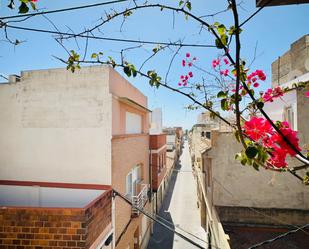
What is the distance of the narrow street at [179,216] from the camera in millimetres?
12758

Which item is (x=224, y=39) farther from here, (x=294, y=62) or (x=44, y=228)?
(x=294, y=62)

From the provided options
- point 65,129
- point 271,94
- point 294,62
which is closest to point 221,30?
point 271,94

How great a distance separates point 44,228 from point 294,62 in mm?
19134

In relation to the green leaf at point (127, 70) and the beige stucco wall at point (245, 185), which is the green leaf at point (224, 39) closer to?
the green leaf at point (127, 70)

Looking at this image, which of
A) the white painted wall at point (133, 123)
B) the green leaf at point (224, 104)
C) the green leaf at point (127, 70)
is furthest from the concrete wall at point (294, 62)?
the green leaf at point (127, 70)

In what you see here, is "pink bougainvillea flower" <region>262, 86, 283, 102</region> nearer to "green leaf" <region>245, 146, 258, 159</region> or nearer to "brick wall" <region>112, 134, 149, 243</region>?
"green leaf" <region>245, 146, 258, 159</region>

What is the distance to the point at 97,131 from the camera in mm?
6953

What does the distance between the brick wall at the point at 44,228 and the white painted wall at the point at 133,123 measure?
18.1 feet

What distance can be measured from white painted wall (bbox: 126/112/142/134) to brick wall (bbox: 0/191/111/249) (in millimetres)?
5512

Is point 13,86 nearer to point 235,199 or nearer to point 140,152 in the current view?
point 140,152

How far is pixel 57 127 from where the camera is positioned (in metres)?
7.26

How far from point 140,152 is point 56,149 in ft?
15.6

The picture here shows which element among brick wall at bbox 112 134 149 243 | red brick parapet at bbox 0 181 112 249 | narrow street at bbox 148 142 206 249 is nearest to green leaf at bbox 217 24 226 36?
red brick parapet at bbox 0 181 112 249

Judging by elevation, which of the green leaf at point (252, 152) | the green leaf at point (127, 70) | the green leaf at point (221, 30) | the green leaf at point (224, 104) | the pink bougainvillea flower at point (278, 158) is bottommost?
the pink bougainvillea flower at point (278, 158)
